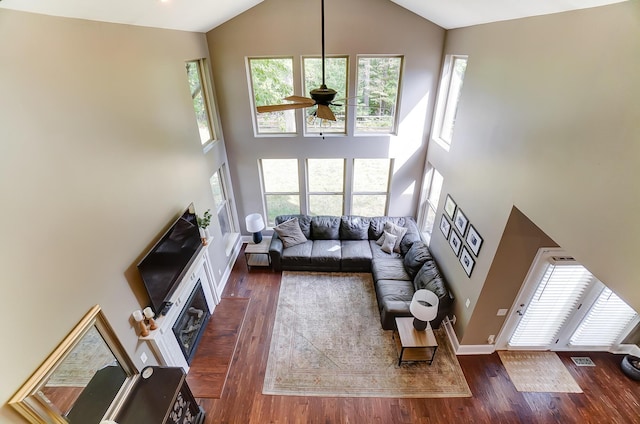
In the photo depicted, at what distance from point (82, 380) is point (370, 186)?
574cm

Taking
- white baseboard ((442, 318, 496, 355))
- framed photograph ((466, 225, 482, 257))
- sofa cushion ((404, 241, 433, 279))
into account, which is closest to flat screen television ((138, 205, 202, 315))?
sofa cushion ((404, 241, 433, 279))

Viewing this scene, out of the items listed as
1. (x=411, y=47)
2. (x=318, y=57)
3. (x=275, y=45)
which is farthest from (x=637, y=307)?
(x=275, y=45)

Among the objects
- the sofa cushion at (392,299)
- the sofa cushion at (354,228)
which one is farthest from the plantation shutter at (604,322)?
the sofa cushion at (354,228)

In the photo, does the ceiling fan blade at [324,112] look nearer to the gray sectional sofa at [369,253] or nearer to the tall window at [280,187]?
the gray sectional sofa at [369,253]

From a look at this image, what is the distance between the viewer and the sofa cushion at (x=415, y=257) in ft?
18.1

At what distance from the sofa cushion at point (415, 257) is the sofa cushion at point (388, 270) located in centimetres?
12

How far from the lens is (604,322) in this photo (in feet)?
14.0

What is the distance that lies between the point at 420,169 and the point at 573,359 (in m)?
4.10

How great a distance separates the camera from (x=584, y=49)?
2.33 meters

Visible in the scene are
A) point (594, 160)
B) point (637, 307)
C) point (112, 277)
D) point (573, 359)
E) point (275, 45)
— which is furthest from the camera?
point (275, 45)

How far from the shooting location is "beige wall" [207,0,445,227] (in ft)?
16.8

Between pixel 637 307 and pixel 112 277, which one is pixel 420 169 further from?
pixel 112 277

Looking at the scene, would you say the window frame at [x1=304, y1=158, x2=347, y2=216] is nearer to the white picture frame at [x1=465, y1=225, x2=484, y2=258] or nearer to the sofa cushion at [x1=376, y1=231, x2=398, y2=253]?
the sofa cushion at [x1=376, y1=231, x2=398, y2=253]

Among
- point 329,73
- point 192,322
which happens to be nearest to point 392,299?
point 192,322
